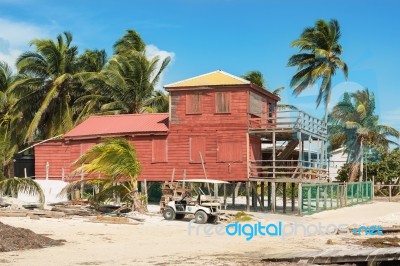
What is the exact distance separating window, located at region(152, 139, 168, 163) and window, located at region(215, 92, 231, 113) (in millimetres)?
3809

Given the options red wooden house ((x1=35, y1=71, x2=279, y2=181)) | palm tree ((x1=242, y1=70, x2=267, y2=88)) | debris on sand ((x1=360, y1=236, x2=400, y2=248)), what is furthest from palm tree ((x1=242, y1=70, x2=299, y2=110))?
debris on sand ((x1=360, y1=236, x2=400, y2=248))

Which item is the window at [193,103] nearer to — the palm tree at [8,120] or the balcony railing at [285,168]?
the balcony railing at [285,168]

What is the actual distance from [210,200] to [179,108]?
36.7 ft

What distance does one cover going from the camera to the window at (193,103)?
3731cm

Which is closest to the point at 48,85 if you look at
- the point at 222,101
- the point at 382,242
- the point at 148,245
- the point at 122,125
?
the point at 122,125

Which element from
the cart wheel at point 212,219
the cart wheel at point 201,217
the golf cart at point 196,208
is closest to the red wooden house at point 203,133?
the golf cart at point 196,208

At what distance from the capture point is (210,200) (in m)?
27.5

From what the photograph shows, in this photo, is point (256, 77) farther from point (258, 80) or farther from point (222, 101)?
point (222, 101)

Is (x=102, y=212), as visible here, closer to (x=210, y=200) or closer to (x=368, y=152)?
(x=210, y=200)

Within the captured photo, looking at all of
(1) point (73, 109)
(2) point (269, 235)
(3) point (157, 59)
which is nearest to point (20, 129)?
(1) point (73, 109)

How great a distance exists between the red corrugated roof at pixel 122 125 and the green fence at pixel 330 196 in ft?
30.4

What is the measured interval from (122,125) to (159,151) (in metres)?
3.74

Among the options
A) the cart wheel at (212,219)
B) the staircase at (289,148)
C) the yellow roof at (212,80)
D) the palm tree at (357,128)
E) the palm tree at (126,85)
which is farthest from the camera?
the palm tree at (357,128)

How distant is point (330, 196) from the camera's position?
38406 millimetres
